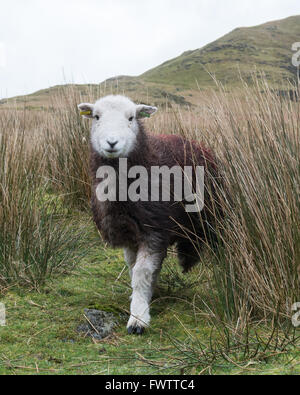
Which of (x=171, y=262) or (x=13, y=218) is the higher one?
(x=13, y=218)

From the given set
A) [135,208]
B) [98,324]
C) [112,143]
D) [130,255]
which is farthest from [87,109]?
[98,324]

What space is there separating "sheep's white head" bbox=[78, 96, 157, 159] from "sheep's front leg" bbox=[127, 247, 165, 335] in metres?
0.80

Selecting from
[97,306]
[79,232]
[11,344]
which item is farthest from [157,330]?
A: [79,232]

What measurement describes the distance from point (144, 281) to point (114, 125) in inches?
46.7

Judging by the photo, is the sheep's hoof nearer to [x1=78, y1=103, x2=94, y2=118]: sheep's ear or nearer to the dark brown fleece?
the dark brown fleece

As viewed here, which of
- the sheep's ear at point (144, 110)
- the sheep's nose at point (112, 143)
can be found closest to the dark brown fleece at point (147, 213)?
the sheep's ear at point (144, 110)

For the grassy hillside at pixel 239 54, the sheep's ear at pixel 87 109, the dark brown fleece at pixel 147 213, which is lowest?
the dark brown fleece at pixel 147 213

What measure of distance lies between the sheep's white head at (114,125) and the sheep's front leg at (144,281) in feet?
2.62

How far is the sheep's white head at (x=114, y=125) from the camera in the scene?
331 centimetres

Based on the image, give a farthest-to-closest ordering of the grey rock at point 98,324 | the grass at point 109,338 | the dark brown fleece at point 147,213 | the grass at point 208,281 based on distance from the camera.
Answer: the dark brown fleece at point 147,213 < the grey rock at point 98,324 < the grass at point 208,281 < the grass at point 109,338

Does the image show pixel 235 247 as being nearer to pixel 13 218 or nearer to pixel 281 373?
pixel 281 373

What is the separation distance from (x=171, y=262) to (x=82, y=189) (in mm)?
1538

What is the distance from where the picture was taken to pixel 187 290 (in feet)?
13.0

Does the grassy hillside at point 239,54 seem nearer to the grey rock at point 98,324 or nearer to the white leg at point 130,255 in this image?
the white leg at point 130,255
